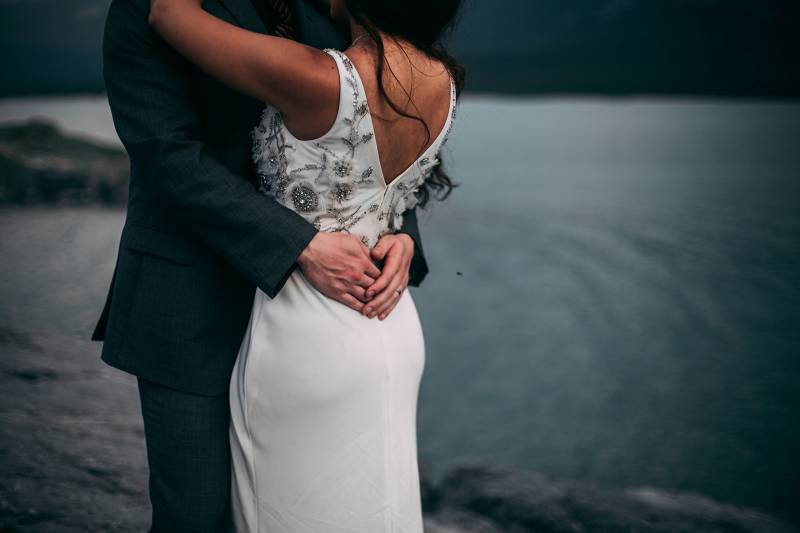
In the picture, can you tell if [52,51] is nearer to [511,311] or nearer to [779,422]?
[511,311]

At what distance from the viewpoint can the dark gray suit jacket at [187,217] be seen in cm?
95

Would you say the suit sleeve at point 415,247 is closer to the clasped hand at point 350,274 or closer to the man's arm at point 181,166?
the clasped hand at point 350,274

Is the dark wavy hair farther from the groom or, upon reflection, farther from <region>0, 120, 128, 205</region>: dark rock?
<region>0, 120, 128, 205</region>: dark rock

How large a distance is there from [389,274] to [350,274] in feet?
0.31

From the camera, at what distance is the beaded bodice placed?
0.92 metres

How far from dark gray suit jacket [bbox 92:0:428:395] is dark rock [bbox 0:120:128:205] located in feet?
16.7

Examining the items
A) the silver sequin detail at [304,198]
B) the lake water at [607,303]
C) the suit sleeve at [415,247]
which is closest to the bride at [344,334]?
the silver sequin detail at [304,198]

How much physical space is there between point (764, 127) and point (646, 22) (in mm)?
3160

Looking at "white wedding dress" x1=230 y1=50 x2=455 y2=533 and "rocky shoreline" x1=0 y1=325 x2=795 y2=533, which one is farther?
"rocky shoreline" x1=0 y1=325 x2=795 y2=533

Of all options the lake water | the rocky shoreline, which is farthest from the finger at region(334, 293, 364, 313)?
the rocky shoreline

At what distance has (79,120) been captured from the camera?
8172mm

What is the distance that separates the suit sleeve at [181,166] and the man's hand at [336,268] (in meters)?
0.02

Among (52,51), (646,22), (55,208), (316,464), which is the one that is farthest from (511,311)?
(52,51)

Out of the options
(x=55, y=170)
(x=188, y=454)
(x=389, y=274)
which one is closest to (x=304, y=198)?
(x=389, y=274)
